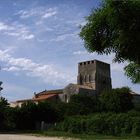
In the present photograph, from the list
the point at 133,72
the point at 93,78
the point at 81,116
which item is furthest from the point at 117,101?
the point at 133,72

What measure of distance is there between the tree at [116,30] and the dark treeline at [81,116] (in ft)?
116

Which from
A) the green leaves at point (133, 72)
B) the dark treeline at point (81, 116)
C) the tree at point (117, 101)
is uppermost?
the tree at point (117, 101)

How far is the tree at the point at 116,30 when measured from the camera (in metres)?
12.0

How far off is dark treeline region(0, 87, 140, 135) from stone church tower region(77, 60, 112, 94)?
114 ft

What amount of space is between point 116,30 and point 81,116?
49.6 meters

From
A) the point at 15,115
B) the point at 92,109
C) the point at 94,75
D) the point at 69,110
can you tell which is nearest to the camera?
the point at 15,115

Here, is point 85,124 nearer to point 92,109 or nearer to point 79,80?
point 92,109

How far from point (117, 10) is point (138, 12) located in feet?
1.96

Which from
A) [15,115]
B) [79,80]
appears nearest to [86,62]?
[79,80]

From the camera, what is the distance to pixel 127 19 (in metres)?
12.0

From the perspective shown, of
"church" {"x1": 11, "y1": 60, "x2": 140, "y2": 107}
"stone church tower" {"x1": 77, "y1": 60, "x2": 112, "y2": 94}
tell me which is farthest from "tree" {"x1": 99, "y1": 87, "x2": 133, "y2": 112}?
"stone church tower" {"x1": 77, "y1": 60, "x2": 112, "y2": 94}

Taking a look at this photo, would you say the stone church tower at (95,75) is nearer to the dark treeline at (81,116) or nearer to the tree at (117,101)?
the tree at (117,101)

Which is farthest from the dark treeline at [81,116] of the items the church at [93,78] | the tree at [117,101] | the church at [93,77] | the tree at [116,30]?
the tree at [116,30]

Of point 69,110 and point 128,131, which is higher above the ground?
point 69,110
